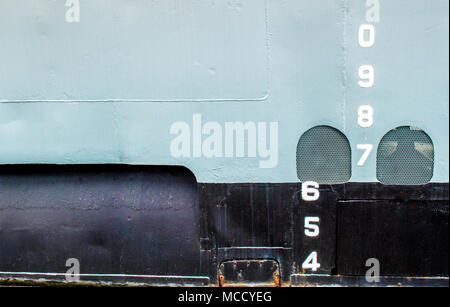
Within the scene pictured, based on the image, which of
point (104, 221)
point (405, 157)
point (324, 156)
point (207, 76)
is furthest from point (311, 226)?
point (104, 221)

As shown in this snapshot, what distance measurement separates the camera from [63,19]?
2168 millimetres

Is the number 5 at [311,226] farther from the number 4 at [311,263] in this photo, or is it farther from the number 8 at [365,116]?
the number 8 at [365,116]

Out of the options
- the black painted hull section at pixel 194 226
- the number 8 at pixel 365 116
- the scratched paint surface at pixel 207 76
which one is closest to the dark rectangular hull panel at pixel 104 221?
the black painted hull section at pixel 194 226

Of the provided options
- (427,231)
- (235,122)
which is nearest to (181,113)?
(235,122)

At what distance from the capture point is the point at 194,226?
225cm

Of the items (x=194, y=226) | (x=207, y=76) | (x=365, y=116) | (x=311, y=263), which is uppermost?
(x=207, y=76)

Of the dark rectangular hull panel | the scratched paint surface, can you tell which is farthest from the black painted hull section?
the scratched paint surface

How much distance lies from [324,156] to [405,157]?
418 mm

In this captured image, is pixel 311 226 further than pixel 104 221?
No

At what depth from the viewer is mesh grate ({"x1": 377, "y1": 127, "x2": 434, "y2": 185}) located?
6.89ft

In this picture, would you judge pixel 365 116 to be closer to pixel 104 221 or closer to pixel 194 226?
pixel 194 226

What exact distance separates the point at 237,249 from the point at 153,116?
85 centimetres

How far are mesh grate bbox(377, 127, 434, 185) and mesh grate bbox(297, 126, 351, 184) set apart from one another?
0.59 ft

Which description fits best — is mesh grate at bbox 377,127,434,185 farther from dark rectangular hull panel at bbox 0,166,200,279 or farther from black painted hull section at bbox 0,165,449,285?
dark rectangular hull panel at bbox 0,166,200,279
